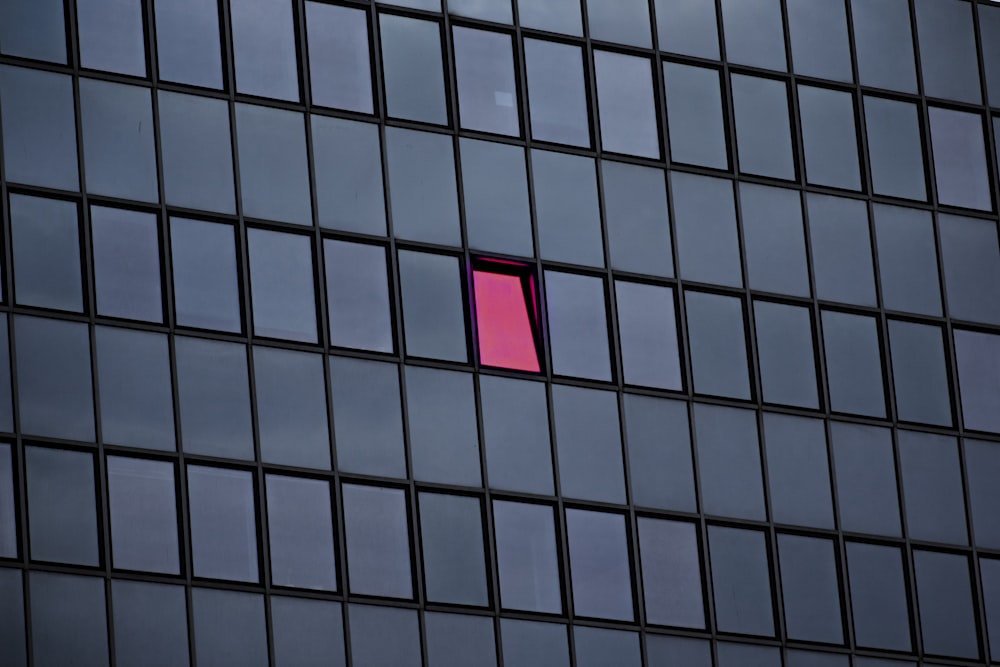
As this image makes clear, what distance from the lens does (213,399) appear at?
36.9m

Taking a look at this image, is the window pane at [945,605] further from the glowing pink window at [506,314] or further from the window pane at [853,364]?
the glowing pink window at [506,314]

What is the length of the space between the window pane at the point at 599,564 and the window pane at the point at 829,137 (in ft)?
24.9

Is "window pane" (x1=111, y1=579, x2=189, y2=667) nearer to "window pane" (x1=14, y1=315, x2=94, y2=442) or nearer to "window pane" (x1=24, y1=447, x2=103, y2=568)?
"window pane" (x1=24, y1=447, x2=103, y2=568)

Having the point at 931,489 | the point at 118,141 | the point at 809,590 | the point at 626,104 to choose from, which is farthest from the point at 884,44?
the point at 118,141

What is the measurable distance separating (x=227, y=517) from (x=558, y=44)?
10138mm

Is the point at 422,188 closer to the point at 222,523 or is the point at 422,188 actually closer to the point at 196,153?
the point at 196,153

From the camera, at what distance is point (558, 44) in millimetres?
41312

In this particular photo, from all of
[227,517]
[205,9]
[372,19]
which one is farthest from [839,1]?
[227,517]

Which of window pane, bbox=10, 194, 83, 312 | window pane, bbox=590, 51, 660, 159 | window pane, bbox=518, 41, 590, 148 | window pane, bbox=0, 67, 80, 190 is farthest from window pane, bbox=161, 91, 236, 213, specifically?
window pane, bbox=590, 51, 660, 159

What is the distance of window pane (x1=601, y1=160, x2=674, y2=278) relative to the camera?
133 ft

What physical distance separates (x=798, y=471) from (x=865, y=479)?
126cm

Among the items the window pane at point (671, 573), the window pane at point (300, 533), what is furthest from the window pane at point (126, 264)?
the window pane at point (671, 573)

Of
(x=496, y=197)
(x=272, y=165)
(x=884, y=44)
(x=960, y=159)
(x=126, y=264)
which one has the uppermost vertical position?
(x=884, y=44)

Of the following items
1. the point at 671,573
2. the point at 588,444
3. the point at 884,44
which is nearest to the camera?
the point at 588,444
